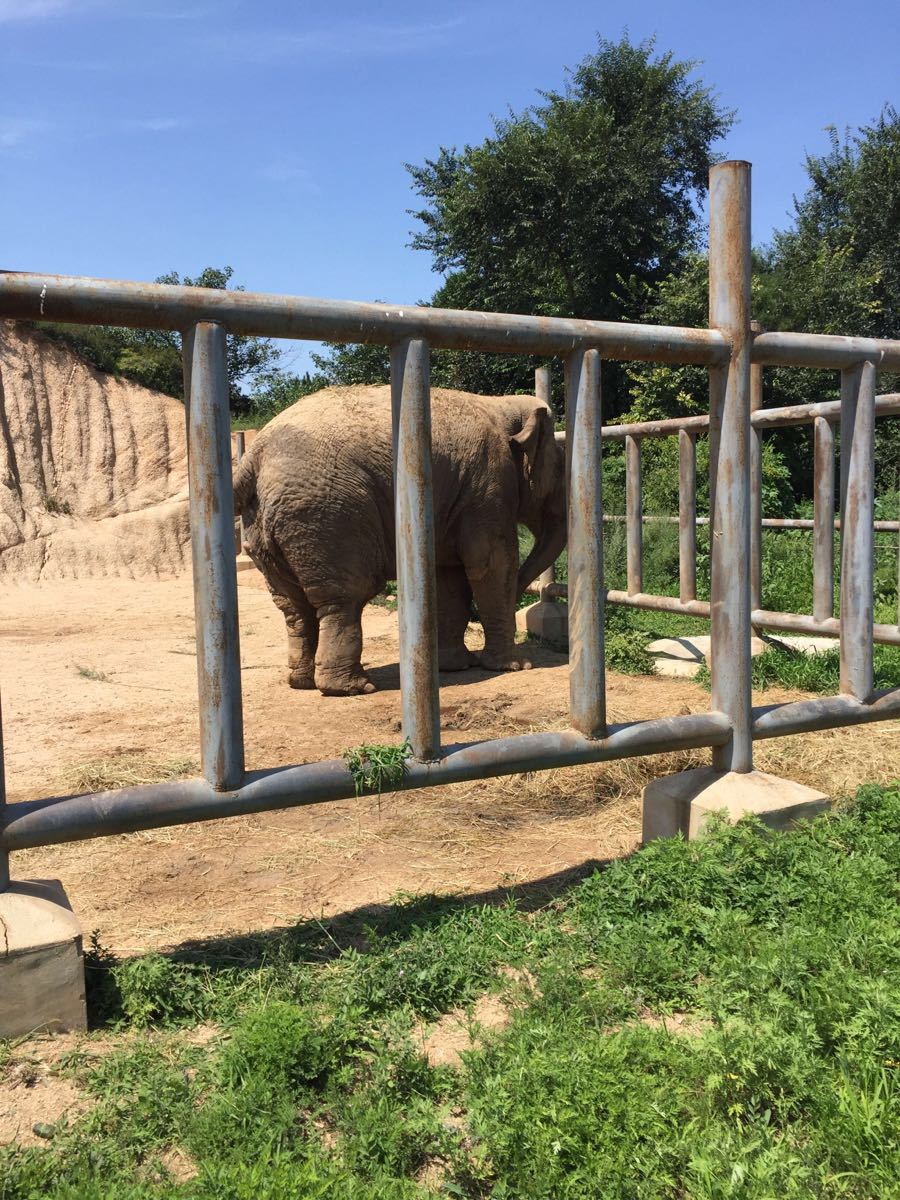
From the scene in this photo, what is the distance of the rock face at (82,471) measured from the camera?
1862 cm

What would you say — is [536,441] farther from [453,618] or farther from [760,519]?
[760,519]

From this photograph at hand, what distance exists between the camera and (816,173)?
30.6m

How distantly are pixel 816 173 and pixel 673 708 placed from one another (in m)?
30.2

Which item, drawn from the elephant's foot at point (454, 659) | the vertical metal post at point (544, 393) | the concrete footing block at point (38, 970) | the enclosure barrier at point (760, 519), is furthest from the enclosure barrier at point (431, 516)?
the vertical metal post at point (544, 393)

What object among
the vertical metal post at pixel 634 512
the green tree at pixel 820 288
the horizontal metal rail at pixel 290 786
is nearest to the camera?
the horizontal metal rail at pixel 290 786

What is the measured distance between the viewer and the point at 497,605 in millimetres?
8211

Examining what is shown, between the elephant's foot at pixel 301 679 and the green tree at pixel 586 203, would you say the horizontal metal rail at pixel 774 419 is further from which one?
the green tree at pixel 586 203

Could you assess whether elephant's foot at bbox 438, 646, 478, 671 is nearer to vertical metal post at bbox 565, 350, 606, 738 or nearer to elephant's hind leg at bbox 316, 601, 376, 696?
elephant's hind leg at bbox 316, 601, 376, 696

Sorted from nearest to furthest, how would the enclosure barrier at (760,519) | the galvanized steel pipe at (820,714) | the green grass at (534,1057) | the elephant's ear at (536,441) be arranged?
the green grass at (534,1057)
the galvanized steel pipe at (820,714)
the enclosure barrier at (760,519)
the elephant's ear at (536,441)

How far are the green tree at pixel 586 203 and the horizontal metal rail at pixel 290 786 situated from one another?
2363 centimetres

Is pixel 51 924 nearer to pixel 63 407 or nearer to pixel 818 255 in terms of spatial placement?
pixel 63 407

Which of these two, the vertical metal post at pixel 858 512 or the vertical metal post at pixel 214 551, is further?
the vertical metal post at pixel 858 512

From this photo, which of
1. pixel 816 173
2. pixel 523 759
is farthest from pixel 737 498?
pixel 816 173

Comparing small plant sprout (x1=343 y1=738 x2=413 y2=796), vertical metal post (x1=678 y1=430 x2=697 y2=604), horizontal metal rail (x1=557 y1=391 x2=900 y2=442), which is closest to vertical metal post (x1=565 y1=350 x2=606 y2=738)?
small plant sprout (x1=343 y1=738 x2=413 y2=796)
